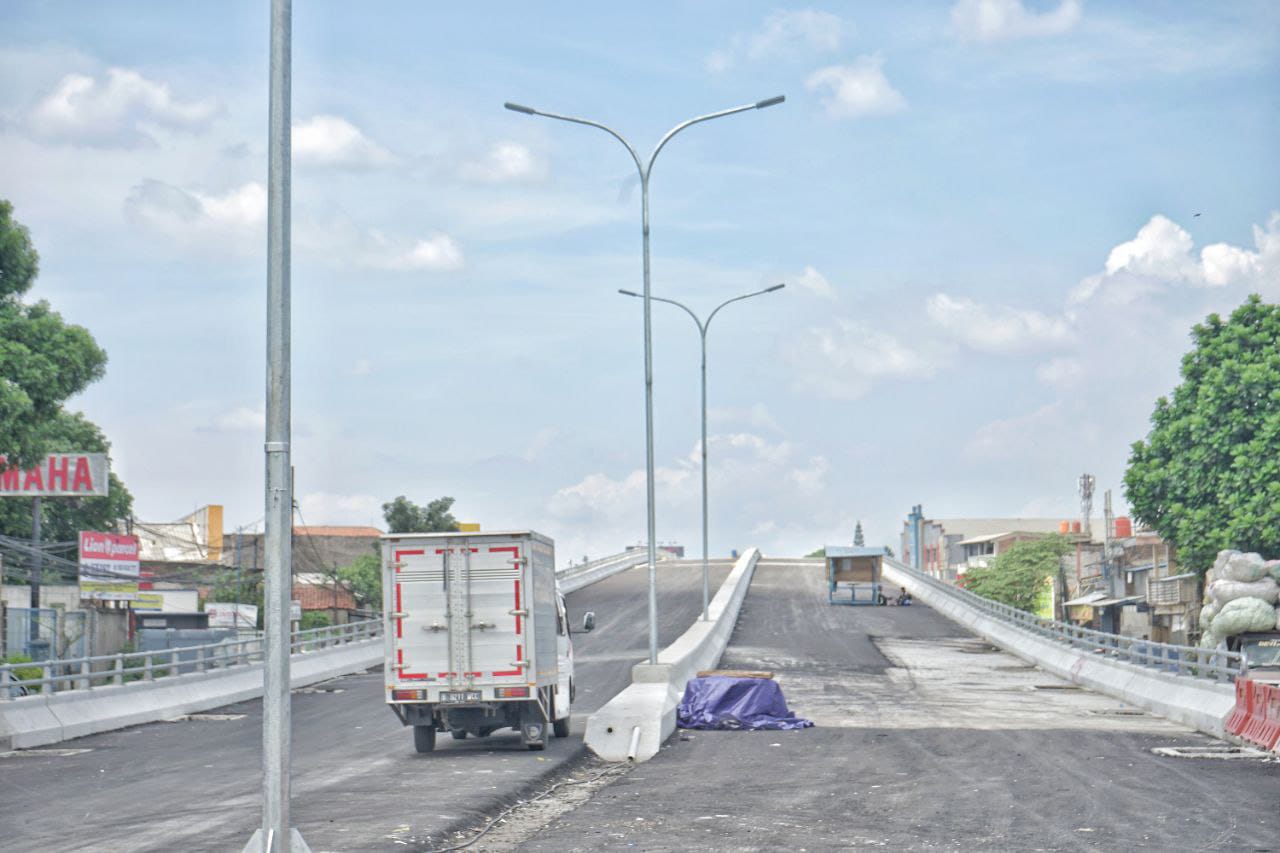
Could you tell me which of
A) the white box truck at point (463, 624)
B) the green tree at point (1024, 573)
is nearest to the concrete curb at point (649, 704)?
the white box truck at point (463, 624)

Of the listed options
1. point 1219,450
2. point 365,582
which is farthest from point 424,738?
point 365,582

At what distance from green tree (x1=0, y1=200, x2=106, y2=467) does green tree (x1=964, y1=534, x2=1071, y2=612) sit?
71.6 metres

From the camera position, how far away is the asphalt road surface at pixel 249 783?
15.5 m

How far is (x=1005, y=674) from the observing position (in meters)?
44.9

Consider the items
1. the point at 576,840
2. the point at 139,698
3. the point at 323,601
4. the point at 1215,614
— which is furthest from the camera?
the point at 323,601

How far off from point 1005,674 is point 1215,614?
12912 mm

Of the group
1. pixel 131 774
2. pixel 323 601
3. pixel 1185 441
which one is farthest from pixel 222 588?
pixel 131 774

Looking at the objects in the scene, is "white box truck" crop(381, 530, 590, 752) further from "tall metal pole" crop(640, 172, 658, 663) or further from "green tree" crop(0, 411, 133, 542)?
"green tree" crop(0, 411, 133, 542)

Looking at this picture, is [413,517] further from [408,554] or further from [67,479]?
[408,554]

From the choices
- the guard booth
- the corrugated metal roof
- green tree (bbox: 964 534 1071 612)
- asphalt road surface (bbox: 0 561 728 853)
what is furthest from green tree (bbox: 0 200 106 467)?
the corrugated metal roof

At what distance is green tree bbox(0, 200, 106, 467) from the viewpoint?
32.2 meters

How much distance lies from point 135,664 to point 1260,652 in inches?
1279

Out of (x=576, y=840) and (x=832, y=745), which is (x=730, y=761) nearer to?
(x=832, y=745)

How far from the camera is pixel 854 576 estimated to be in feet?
246
